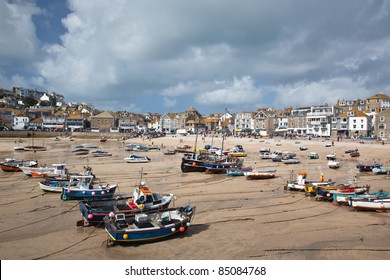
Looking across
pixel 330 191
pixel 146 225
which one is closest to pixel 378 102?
pixel 330 191

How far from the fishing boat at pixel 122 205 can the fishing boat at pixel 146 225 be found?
939 mm

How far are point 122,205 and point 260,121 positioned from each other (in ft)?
355

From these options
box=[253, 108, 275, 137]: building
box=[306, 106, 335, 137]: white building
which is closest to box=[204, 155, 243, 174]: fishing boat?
box=[306, 106, 335, 137]: white building

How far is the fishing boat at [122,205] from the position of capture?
16.6 m

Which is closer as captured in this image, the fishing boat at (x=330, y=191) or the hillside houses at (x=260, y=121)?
the fishing boat at (x=330, y=191)

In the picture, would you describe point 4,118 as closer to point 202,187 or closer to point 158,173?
point 158,173

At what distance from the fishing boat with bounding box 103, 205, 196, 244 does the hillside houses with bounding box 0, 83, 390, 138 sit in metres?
75.6

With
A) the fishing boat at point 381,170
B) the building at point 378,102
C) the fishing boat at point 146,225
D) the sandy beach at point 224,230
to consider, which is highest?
the building at point 378,102

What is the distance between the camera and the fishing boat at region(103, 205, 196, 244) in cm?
1383

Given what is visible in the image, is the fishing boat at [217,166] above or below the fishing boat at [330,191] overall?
above

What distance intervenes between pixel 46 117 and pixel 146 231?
469 feet

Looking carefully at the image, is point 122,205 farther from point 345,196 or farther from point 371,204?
Result: point 371,204

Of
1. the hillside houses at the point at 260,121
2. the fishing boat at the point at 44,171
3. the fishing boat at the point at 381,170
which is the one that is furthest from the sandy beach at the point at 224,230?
the hillside houses at the point at 260,121

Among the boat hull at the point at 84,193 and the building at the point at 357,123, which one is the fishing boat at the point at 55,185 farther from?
the building at the point at 357,123
